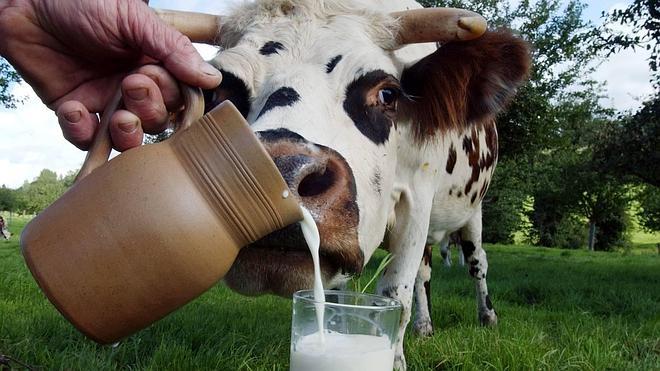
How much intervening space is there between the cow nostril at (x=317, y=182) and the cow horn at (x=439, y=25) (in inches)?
47.4

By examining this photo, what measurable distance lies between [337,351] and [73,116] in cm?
120

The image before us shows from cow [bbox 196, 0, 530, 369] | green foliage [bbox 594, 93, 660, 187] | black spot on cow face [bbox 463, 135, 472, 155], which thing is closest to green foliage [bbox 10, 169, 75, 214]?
green foliage [bbox 594, 93, 660, 187]

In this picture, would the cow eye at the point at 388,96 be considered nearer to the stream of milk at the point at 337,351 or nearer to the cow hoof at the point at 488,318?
the stream of milk at the point at 337,351

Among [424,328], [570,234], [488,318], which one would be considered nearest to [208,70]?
[424,328]

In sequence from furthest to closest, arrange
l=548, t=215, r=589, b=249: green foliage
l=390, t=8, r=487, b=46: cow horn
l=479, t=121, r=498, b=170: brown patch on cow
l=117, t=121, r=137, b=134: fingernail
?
l=548, t=215, r=589, b=249: green foliage, l=479, t=121, r=498, b=170: brown patch on cow, l=390, t=8, r=487, b=46: cow horn, l=117, t=121, r=137, b=134: fingernail

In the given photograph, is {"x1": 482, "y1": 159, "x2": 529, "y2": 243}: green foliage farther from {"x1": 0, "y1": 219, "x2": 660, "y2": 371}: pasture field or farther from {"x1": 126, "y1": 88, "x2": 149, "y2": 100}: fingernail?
{"x1": 126, "y1": 88, "x2": 149, "y2": 100}: fingernail

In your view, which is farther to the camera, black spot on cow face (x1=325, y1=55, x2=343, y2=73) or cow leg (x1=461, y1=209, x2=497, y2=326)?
cow leg (x1=461, y1=209, x2=497, y2=326)

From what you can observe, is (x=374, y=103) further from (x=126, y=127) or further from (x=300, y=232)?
(x=126, y=127)

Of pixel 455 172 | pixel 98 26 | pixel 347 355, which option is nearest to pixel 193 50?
pixel 98 26

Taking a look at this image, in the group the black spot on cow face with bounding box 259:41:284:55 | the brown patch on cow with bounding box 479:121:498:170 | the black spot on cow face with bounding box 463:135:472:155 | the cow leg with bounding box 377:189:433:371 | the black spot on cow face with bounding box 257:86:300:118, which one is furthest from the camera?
the brown patch on cow with bounding box 479:121:498:170

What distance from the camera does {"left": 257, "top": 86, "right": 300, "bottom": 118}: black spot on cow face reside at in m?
2.18

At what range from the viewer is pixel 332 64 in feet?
8.09

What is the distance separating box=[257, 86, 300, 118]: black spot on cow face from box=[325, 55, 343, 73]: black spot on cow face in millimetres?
251

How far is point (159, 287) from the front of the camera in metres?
1.33
